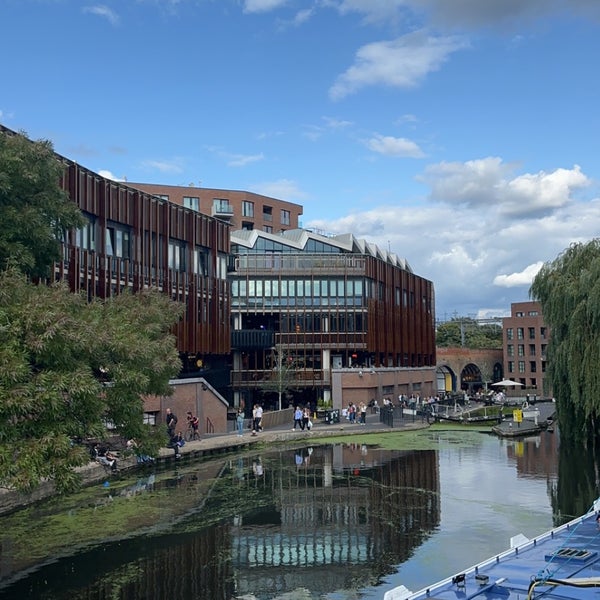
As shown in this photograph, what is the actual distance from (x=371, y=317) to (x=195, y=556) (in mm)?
49710

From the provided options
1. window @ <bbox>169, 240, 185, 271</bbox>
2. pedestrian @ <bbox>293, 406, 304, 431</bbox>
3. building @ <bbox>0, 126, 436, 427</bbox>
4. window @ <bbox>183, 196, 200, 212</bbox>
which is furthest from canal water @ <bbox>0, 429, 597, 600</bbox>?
window @ <bbox>183, 196, 200, 212</bbox>

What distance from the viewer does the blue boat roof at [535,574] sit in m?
11.8

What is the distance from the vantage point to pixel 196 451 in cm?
3616

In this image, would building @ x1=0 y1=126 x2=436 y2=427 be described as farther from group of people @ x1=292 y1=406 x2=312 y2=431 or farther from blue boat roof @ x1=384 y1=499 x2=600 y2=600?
blue boat roof @ x1=384 y1=499 x2=600 y2=600

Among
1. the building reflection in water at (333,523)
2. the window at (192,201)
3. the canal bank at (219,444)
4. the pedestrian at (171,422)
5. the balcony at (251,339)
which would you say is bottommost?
the building reflection in water at (333,523)

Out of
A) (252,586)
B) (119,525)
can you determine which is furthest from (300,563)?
(119,525)

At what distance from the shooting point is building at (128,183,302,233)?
3533 inches

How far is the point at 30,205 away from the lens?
22.3 meters

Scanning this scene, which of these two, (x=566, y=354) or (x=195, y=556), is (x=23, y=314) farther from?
(x=566, y=354)

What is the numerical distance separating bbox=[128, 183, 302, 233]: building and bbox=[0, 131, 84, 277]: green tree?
64460 mm

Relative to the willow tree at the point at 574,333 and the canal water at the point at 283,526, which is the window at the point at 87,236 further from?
the willow tree at the point at 574,333

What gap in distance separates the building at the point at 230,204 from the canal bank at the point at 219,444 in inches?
1647

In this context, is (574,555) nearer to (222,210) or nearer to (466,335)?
(222,210)

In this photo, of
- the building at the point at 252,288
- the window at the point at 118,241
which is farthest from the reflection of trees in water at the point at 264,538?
the window at the point at 118,241
